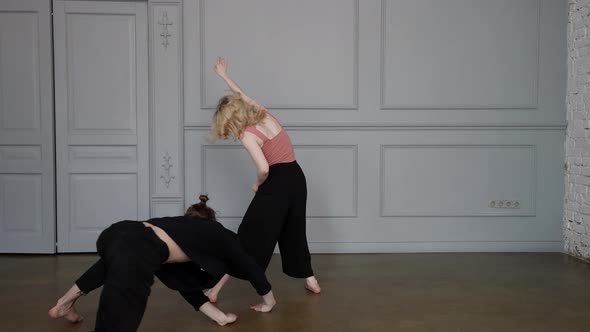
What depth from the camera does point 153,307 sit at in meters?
3.28

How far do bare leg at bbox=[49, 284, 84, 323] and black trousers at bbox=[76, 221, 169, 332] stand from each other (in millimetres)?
276

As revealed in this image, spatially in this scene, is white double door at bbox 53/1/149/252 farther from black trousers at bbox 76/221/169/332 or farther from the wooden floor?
A: black trousers at bbox 76/221/169/332

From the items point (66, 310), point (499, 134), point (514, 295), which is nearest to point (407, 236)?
point (499, 134)

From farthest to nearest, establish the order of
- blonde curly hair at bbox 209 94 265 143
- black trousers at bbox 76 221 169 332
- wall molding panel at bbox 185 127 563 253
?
wall molding panel at bbox 185 127 563 253, blonde curly hair at bbox 209 94 265 143, black trousers at bbox 76 221 169 332

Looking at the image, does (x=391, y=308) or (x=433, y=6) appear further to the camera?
(x=433, y=6)

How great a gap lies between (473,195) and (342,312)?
2.19 metres

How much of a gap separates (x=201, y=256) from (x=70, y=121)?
9.00 ft

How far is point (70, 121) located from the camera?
15.9 ft

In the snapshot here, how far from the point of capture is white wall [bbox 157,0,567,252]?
4.82 metres

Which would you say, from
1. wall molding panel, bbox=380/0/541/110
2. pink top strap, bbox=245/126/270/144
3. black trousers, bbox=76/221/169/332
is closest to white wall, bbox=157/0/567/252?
wall molding panel, bbox=380/0/541/110

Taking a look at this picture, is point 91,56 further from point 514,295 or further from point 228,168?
point 514,295

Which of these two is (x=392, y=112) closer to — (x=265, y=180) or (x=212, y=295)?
(x=265, y=180)

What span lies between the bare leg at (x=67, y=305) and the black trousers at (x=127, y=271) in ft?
0.91

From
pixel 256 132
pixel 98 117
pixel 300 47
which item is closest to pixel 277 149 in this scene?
pixel 256 132
